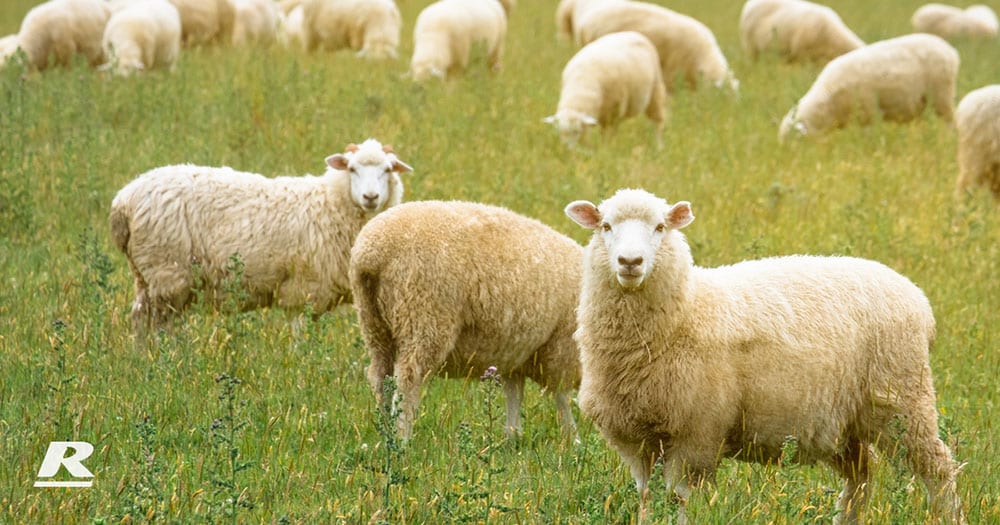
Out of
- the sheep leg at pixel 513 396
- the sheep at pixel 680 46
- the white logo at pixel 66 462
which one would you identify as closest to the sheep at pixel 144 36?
the sheep at pixel 680 46

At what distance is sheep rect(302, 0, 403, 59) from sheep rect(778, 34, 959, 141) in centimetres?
681

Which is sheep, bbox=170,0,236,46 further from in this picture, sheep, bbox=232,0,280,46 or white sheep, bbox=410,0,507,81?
white sheep, bbox=410,0,507,81

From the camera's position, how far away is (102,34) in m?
16.0

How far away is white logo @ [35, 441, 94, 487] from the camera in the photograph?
14.1 feet

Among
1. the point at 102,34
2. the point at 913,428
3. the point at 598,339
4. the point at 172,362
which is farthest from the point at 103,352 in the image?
the point at 102,34

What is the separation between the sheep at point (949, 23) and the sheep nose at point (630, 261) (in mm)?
22016

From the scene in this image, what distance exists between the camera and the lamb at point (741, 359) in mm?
4531

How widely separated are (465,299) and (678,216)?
1.34 m

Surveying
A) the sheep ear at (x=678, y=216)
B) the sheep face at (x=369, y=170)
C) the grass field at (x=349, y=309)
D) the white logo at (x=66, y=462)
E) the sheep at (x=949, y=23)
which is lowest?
the sheep at (x=949, y=23)

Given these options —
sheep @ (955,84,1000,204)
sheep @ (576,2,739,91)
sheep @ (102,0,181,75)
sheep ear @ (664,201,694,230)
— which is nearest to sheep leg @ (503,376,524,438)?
sheep ear @ (664,201,694,230)

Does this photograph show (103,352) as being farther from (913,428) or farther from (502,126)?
(502,126)

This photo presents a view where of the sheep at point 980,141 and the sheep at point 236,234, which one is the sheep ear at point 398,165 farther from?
the sheep at point 980,141

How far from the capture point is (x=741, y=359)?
4.61m

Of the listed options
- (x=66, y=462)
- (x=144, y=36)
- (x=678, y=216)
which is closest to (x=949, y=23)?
(x=144, y=36)
